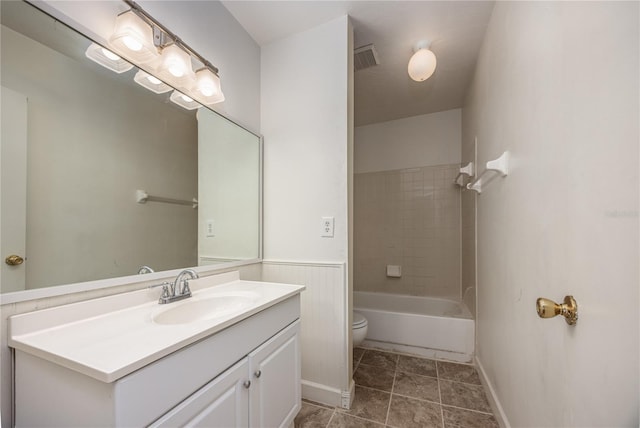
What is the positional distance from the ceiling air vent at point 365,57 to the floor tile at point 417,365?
245cm

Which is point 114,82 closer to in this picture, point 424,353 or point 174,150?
point 174,150

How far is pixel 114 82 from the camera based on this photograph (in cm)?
101

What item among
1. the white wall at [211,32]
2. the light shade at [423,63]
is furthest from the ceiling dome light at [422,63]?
the white wall at [211,32]

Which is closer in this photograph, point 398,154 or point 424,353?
point 424,353

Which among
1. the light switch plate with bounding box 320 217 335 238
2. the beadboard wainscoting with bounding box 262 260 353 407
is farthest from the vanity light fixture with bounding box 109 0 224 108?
the beadboard wainscoting with bounding box 262 260 353 407

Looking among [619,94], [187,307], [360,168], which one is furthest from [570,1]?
[360,168]

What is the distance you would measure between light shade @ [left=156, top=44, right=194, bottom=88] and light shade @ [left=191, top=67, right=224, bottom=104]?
81 mm

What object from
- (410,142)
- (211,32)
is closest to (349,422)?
(211,32)

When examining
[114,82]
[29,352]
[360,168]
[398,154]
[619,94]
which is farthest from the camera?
[360,168]

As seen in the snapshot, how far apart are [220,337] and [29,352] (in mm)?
470

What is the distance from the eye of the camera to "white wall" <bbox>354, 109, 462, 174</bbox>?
9.18ft

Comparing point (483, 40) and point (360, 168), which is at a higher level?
point (483, 40)

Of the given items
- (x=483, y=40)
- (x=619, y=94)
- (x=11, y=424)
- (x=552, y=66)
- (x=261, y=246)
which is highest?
(x=483, y=40)

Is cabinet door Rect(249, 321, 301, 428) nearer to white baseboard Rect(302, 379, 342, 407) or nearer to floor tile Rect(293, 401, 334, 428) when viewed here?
floor tile Rect(293, 401, 334, 428)
